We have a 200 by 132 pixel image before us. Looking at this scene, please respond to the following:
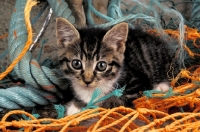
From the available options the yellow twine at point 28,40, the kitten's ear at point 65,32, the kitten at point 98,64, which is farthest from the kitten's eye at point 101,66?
the yellow twine at point 28,40

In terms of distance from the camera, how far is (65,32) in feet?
4.54

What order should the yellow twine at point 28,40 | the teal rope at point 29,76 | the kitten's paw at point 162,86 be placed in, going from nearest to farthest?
the yellow twine at point 28,40
the teal rope at point 29,76
the kitten's paw at point 162,86

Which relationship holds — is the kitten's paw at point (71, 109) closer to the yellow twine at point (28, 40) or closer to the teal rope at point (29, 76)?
the teal rope at point (29, 76)

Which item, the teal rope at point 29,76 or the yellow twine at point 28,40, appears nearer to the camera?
the yellow twine at point 28,40

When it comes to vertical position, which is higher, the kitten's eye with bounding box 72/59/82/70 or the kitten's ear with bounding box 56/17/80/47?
the kitten's ear with bounding box 56/17/80/47

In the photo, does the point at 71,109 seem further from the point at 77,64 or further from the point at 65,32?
the point at 65,32

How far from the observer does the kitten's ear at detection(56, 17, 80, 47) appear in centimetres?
134

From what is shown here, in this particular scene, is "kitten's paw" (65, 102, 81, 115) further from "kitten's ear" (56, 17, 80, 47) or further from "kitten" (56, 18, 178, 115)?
"kitten's ear" (56, 17, 80, 47)

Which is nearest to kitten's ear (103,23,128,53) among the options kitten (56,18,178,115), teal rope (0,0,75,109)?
kitten (56,18,178,115)

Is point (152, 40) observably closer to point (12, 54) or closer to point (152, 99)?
point (152, 99)

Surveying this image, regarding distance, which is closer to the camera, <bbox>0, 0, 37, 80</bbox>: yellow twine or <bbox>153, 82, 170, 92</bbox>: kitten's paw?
<bbox>0, 0, 37, 80</bbox>: yellow twine

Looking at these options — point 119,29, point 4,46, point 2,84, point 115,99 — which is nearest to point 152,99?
point 115,99

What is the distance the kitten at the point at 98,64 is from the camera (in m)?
1.34

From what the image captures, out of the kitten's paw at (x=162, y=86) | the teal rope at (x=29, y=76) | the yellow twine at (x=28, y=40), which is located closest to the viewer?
the yellow twine at (x=28, y=40)
